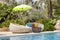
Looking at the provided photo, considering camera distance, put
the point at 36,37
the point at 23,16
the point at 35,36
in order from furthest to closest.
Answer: the point at 23,16 → the point at 35,36 → the point at 36,37

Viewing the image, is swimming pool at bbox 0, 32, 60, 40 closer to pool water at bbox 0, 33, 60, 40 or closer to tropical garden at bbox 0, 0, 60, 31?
pool water at bbox 0, 33, 60, 40

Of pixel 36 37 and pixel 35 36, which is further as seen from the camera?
pixel 35 36

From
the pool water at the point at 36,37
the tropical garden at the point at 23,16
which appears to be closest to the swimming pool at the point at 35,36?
the pool water at the point at 36,37

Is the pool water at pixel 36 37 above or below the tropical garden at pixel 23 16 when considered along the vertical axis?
below

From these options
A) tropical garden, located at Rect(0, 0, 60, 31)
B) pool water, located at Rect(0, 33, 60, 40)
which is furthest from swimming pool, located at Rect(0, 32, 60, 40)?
tropical garden, located at Rect(0, 0, 60, 31)

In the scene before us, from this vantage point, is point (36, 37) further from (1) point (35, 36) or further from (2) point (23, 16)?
(2) point (23, 16)

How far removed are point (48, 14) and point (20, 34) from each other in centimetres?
628

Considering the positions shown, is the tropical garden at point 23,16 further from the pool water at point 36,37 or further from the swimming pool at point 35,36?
the pool water at point 36,37

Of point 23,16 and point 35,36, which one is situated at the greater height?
point 23,16

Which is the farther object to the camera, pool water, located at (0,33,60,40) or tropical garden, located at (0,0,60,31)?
tropical garden, located at (0,0,60,31)

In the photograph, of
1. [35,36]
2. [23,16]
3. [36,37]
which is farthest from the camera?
[23,16]

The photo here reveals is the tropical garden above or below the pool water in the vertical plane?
above

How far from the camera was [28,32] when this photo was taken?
12.2 m

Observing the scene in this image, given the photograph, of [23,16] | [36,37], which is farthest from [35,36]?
[23,16]
